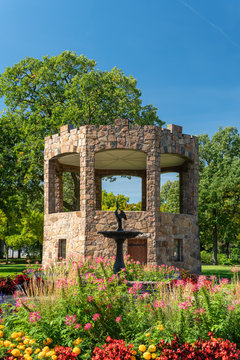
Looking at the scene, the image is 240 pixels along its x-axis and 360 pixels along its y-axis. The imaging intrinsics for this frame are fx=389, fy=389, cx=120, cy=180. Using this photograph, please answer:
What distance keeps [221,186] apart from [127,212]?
1778cm

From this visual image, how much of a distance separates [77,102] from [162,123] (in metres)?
7.51

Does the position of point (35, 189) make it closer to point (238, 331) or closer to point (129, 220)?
point (129, 220)

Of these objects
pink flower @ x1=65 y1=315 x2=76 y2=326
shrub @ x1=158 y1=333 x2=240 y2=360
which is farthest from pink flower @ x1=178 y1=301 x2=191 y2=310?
pink flower @ x1=65 y1=315 x2=76 y2=326

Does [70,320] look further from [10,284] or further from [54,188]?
[54,188]

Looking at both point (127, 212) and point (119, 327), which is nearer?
point (119, 327)

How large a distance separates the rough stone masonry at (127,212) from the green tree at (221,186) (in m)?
13.2

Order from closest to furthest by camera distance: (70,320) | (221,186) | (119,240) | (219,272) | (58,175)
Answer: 1. (70,320)
2. (119,240)
3. (58,175)
4. (219,272)
5. (221,186)

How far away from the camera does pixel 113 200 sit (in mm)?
45250

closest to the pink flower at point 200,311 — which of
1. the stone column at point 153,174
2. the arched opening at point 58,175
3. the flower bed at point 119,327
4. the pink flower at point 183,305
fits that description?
the flower bed at point 119,327

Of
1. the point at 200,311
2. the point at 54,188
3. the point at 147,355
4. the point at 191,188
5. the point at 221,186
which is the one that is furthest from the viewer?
the point at 221,186

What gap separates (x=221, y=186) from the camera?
3406 cm

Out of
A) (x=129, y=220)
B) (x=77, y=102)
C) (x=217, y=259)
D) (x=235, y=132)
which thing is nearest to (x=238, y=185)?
(x=235, y=132)

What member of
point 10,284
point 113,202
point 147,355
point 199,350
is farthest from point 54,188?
point 113,202

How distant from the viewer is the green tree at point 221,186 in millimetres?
34312
